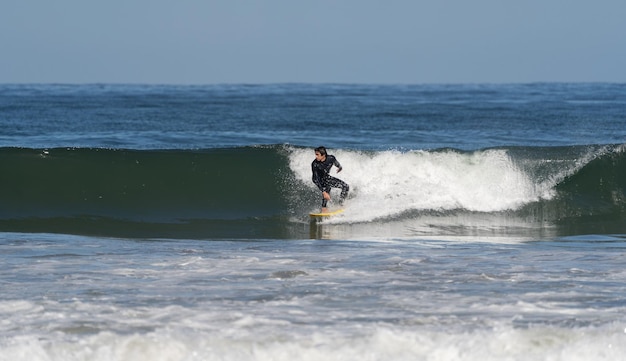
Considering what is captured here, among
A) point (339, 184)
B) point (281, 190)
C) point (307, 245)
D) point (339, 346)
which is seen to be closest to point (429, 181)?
point (281, 190)

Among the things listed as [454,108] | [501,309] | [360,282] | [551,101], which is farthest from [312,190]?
[551,101]

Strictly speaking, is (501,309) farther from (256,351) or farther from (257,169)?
(257,169)

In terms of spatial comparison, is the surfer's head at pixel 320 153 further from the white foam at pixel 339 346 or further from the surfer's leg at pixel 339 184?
the white foam at pixel 339 346

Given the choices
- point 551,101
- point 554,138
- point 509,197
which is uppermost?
point 551,101

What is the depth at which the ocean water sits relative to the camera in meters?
9.23

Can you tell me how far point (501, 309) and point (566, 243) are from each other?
5862 mm

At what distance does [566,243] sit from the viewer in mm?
15680

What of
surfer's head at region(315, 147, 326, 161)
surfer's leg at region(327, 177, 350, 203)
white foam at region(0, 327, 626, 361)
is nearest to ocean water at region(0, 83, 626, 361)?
white foam at region(0, 327, 626, 361)

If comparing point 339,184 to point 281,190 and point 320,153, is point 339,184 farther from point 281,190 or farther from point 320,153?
point 281,190

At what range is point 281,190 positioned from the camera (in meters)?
22.2

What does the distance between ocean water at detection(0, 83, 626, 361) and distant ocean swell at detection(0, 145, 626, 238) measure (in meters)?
0.06

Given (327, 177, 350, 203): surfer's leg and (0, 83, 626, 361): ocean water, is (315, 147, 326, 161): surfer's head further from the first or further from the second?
(0, 83, 626, 361): ocean water

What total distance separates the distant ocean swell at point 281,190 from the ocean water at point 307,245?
6cm

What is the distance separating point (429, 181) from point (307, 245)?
7.85 m
